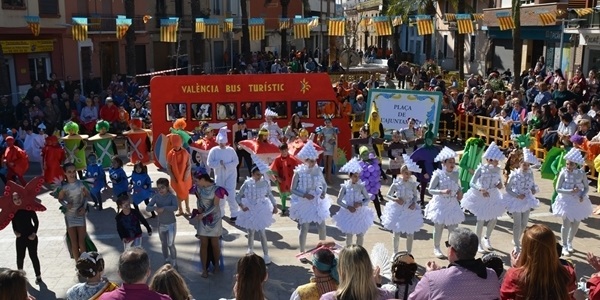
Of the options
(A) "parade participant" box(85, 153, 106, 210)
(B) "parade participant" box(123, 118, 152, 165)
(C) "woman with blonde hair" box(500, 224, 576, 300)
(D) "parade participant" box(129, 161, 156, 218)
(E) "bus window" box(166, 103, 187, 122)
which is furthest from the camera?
(E) "bus window" box(166, 103, 187, 122)

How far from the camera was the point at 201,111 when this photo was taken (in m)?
16.3

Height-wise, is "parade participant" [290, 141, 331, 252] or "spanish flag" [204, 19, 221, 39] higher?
→ "spanish flag" [204, 19, 221, 39]

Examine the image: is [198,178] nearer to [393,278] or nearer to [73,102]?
[393,278]

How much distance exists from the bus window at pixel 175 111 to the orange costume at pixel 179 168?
4.77 meters

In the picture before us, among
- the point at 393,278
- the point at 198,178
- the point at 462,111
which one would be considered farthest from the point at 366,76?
the point at 393,278

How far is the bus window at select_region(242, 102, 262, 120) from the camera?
53.7 ft

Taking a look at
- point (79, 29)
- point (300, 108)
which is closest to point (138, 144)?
point (300, 108)

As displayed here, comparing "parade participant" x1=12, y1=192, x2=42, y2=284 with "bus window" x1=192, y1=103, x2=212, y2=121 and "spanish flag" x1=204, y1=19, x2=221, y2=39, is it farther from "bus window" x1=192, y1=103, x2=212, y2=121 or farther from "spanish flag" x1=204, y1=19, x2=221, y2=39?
"spanish flag" x1=204, y1=19, x2=221, y2=39

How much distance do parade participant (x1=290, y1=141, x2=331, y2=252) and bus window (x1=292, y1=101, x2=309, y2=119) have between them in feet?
23.3

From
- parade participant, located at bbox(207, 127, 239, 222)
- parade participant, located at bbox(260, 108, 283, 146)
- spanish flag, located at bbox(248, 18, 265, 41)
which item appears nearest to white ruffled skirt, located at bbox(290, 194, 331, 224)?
parade participant, located at bbox(207, 127, 239, 222)

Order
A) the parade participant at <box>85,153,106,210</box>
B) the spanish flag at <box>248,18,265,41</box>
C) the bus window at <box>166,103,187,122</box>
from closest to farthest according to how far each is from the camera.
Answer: the parade participant at <box>85,153,106,210</box>, the bus window at <box>166,103,187,122</box>, the spanish flag at <box>248,18,265,41</box>

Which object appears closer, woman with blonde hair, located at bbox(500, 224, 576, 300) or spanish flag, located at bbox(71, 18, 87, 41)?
woman with blonde hair, located at bbox(500, 224, 576, 300)

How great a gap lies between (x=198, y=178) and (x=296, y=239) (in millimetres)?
2632

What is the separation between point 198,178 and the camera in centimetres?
855
